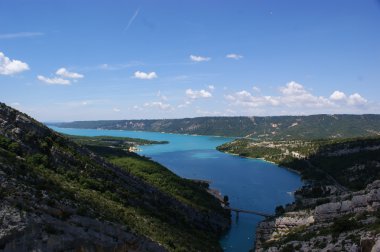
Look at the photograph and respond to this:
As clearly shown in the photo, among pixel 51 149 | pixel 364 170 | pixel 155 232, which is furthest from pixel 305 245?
pixel 364 170

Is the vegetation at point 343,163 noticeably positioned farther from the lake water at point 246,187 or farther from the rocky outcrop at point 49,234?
the rocky outcrop at point 49,234

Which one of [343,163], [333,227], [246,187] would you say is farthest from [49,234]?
[343,163]

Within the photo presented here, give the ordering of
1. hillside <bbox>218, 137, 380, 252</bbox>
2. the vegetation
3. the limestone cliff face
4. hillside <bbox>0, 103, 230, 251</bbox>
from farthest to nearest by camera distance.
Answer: the vegetation, hillside <bbox>218, 137, 380, 252</bbox>, the limestone cliff face, hillside <bbox>0, 103, 230, 251</bbox>

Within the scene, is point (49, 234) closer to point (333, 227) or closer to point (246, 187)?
point (333, 227)

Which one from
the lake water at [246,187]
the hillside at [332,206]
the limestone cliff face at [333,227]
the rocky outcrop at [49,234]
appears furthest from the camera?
the lake water at [246,187]

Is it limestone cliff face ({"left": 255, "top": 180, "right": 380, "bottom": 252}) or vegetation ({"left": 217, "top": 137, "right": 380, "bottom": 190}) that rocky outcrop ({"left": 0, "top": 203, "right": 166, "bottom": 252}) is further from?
vegetation ({"left": 217, "top": 137, "right": 380, "bottom": 190})

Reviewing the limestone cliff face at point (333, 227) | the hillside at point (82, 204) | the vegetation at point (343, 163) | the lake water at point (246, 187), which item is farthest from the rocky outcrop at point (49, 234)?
the vegetation at point (343, 163)

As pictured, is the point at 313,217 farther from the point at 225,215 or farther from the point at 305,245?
the point at 225,215

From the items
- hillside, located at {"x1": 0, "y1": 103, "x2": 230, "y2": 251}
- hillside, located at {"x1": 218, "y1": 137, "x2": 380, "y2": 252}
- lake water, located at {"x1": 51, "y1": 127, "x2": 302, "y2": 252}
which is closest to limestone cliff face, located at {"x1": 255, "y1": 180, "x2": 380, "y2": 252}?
hillside, located at {"x1": 218, "y1": 137, "x2": 380, "y2": 252}

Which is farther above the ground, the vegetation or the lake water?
the vegetation

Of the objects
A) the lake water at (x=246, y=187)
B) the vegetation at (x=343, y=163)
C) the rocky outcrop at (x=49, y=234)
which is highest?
the rocky outcrop at (x=49, y=234)
